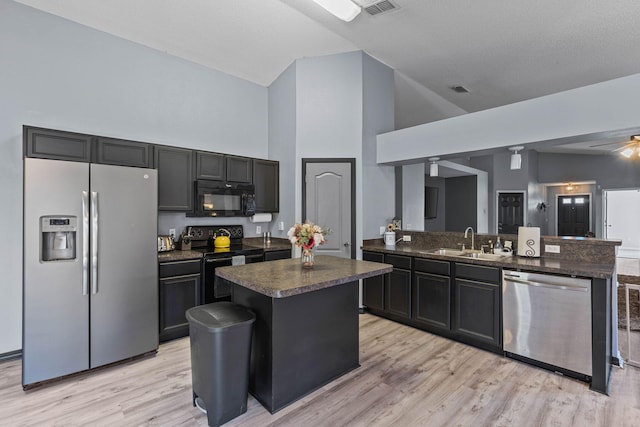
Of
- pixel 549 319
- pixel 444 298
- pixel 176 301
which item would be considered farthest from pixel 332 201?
Result: pixel 549 319

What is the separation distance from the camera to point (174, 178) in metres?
3.60

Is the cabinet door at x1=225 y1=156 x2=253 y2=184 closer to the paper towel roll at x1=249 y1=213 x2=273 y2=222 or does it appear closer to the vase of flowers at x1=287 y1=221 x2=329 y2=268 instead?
the paper towel roll at x1=249 y1=213 x2=273 y2=222

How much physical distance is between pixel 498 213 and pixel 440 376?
7797mm

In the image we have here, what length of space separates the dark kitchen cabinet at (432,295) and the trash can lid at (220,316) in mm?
2121

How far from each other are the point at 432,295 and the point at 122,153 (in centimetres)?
369

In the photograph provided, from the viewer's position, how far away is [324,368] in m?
2.45

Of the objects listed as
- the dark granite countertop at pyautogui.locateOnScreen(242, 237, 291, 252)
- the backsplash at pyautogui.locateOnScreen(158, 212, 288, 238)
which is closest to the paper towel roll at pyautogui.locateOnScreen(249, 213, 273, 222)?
the backsplash at pyautogui.locateOnScreen(158, 212, 288, 238)

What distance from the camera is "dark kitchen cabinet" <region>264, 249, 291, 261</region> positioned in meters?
4.06

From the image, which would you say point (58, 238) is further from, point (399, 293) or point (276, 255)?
point (399, 293)

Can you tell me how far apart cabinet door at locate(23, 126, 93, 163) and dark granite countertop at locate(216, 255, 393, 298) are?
6.34ft

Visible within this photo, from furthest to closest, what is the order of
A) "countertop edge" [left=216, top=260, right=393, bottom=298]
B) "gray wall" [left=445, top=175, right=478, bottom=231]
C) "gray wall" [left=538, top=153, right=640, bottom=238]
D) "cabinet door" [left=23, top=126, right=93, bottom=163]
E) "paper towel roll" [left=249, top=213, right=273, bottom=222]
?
"gray wall" [left=445, top=175, right=478, bottom=231]
"gray wall" [left=538, top=153, right=640, bottom=238]
"paper towel roll" [left=249, top=213, right=273, bottom=222]
"cabinet door" [left=23, top=126, right=93, bottom=163]
"countertop edge" [left=216, top=260, right=393, bottom=298]

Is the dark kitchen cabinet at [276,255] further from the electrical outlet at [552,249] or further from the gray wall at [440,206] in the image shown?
the gray wall at [440,206]

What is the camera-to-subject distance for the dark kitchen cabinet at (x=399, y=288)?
365cm

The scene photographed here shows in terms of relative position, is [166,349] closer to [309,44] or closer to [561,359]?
[561,359]
